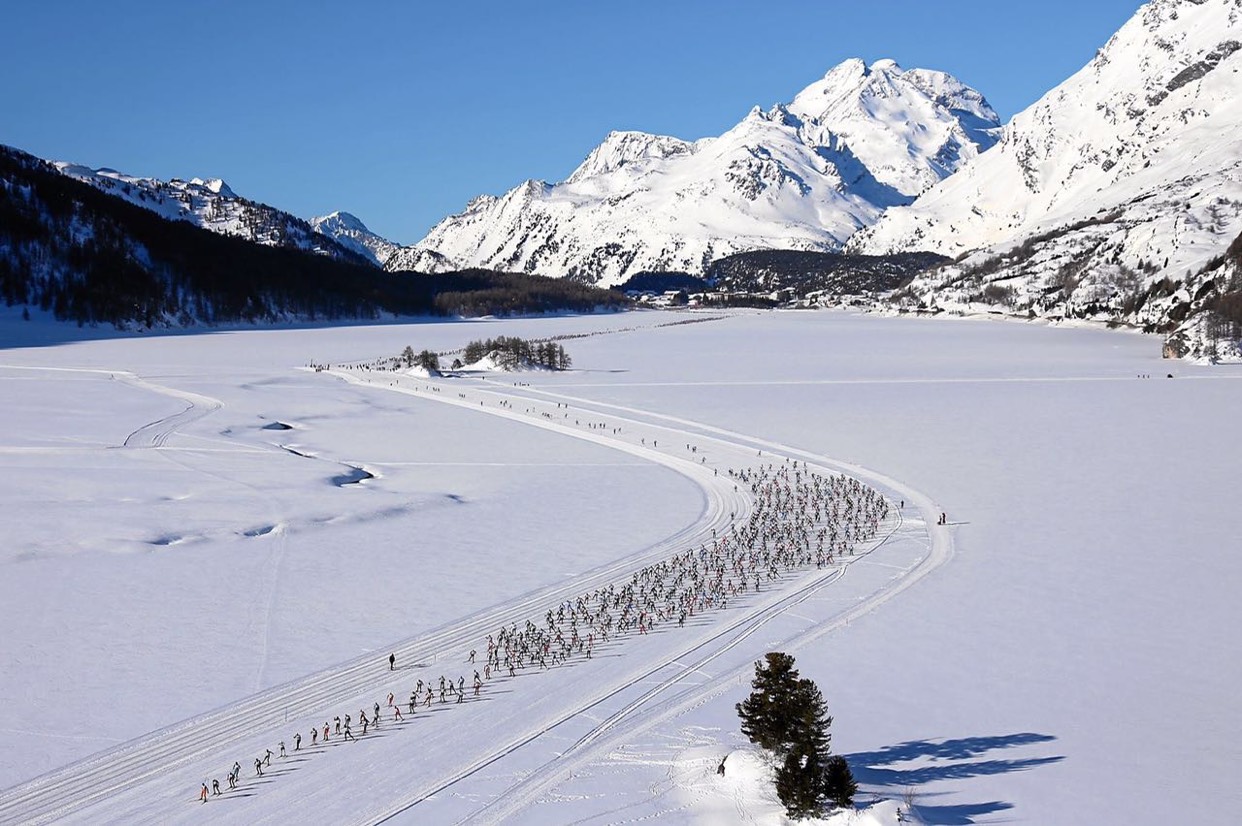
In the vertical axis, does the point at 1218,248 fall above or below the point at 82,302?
above

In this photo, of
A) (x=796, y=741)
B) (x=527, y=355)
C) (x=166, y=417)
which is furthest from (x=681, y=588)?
(x=527, y=355)

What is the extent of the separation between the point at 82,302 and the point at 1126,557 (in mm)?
206399

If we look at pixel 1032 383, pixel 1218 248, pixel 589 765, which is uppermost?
pixel 1218 248

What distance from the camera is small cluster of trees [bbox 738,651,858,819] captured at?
18656 millimetres

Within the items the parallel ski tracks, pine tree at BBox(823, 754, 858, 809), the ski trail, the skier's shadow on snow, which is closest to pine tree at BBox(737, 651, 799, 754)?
pine tree at BBox(823, 754, 858, 809)

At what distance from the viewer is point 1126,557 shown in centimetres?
3700

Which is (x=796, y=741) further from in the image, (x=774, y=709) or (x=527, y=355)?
(x=527, y=355)

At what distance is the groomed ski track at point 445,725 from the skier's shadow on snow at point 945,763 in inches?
213

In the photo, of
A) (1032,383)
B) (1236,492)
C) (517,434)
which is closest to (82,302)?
(517,434)

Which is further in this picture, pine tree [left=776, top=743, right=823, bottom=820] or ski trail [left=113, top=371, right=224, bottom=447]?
ski trail [left=113, top=371, right=224, bottom=447]

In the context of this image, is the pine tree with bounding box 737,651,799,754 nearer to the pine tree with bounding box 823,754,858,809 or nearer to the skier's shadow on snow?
the pine tree with bounding box 823,754,858,809

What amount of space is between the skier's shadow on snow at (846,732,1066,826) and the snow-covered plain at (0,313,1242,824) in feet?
0.33

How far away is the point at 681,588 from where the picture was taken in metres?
35.1

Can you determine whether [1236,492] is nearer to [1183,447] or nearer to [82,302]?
[1183,447]
